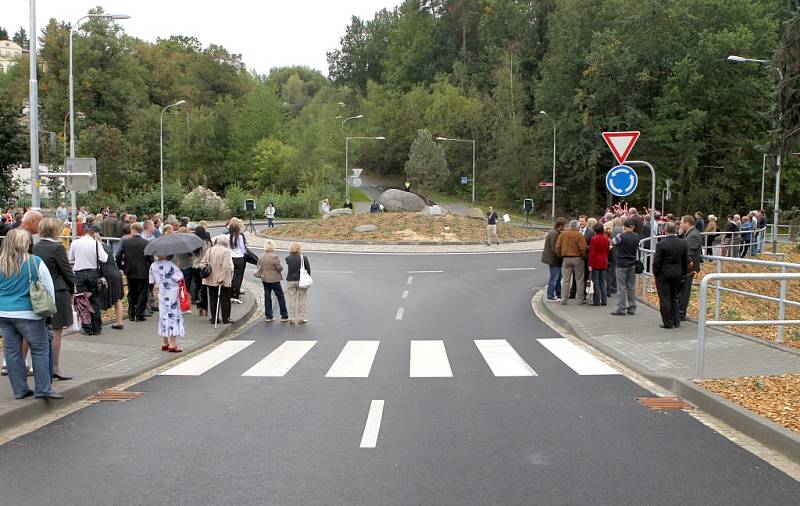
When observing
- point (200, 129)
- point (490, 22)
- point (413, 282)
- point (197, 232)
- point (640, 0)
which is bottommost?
point (413, 282)

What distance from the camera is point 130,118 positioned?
74250 millimetres

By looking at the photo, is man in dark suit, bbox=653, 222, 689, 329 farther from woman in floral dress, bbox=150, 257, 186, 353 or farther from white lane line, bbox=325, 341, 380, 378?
woman in floral dress, bbox=150, 257, 186, 353

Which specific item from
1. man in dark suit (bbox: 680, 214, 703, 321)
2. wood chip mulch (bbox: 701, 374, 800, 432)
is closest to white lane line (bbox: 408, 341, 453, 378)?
wood chip mulch (bbox: 701, 374, 800, 432)

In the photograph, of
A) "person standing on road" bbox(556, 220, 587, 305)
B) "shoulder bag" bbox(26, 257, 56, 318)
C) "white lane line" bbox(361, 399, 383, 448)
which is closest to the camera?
"white lane line" bbox(361, 399, 383, 448)

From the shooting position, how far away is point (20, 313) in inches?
284

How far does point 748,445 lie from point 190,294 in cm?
1209

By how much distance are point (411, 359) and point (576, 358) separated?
2.42 meters

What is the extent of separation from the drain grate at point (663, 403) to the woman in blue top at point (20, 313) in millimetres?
6313

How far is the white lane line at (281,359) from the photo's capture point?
976 cm

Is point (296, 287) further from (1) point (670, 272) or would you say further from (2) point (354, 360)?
(1) point (670, 272)

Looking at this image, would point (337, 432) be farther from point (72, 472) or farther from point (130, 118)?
point (130, 118)

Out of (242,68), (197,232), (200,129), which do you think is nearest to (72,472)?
(197,232)

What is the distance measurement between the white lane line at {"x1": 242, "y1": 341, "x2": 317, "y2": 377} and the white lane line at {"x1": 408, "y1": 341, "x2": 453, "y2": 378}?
1.73m

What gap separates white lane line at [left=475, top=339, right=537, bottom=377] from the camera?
9664mm
